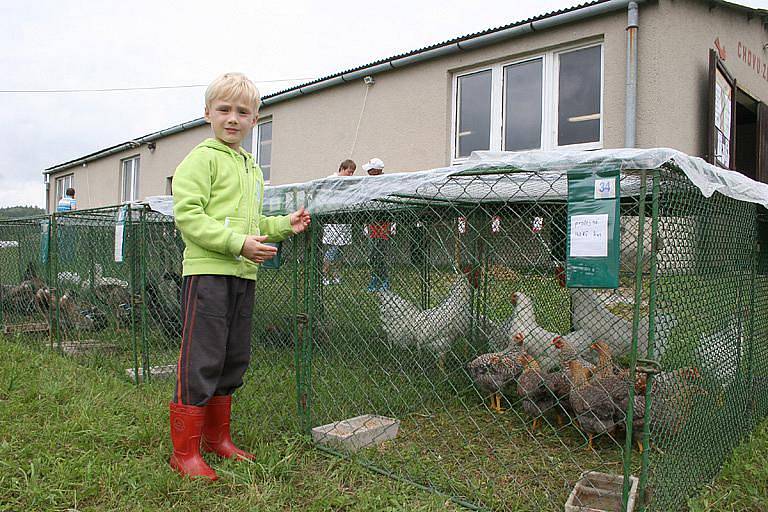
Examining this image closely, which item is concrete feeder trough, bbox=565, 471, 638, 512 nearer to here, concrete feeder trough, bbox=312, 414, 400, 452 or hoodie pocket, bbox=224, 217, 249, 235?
concrete feeder trough, bbox=312, 414, 400, 452

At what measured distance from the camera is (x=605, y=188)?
1.79 metres

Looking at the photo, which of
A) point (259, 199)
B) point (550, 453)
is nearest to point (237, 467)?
point (259, 199)

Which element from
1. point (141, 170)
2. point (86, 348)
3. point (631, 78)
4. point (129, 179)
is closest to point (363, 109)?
point (631, 78)

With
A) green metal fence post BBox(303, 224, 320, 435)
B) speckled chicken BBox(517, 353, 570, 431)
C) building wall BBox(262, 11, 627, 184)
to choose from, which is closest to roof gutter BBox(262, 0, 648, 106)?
building wall BBox(262, 11, 627, 184)

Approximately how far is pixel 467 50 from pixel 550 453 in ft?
21.5

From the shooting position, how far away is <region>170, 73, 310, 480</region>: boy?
2.28 m

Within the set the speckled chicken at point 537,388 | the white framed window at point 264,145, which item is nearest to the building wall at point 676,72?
the speckled chicken at point 537,388

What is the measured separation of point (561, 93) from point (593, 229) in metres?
6.09

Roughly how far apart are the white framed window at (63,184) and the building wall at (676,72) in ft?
69.1

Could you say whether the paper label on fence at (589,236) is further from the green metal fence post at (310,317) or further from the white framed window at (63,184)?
the white framed window at (63,184)

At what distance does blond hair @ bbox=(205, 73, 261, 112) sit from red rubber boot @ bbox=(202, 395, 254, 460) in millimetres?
1305

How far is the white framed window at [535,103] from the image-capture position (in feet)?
23.3

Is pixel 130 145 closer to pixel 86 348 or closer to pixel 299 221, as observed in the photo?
pixel 86 348

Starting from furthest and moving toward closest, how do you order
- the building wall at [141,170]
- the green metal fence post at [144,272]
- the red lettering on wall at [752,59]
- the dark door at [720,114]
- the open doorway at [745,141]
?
the building wall at [141,170] < the open doorway at [745,141] < the red lettering on wall at [752,59] < the dark door at [720,114] < the green metal fence post at [144,272]
